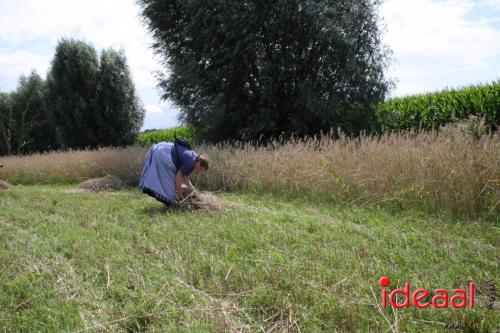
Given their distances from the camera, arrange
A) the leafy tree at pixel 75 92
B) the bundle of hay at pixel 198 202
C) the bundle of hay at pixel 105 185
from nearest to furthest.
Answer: the bundle of hay at pixel 198 202 → the bundle of hay at pixel 105 185 → the leafy tree at pixel 75 92

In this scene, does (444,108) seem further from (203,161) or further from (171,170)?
(171,170)

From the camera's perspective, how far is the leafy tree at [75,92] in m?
23.3

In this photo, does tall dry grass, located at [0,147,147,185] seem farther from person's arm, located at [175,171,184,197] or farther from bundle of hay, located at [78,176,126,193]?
person's arm, located at [175,171,184,197]

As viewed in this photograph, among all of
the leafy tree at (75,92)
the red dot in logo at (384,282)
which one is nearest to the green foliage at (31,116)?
the leafy tree at (75,92)

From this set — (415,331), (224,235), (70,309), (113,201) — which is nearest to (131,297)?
(70,309)

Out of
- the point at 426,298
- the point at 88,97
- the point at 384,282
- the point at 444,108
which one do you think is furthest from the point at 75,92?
the point at 426,298

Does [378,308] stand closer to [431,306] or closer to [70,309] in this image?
[431,306]

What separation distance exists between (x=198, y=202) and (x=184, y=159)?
68cm

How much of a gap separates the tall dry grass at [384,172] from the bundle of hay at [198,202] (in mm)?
1745

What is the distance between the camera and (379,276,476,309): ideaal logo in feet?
8.63

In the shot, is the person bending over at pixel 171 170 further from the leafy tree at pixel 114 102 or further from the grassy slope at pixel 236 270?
the leafy tree at pixel 114 102

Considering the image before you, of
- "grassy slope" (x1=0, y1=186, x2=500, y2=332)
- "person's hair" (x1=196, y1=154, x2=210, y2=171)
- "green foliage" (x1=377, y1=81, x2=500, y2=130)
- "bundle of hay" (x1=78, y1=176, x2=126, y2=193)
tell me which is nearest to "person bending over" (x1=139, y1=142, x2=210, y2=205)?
"person's hair" (x1=196, y1=154, x2=210, y2=171)

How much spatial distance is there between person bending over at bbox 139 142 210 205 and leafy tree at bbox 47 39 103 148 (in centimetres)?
1840

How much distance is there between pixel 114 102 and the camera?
23875 mm
